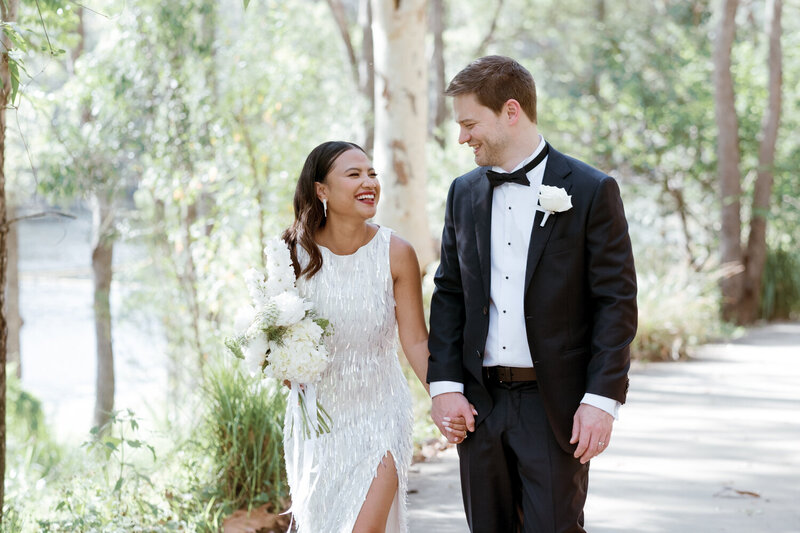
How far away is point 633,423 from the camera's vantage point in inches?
295

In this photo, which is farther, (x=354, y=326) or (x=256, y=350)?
(x=354, y=326)

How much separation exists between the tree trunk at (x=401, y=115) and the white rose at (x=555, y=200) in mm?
4539

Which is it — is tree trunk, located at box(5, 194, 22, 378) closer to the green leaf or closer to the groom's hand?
the green leaf

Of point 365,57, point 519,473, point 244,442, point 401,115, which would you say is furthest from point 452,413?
point 365,57

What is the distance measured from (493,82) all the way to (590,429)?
1.18 m

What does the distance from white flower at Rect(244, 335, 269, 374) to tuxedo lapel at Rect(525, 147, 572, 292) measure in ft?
3.46

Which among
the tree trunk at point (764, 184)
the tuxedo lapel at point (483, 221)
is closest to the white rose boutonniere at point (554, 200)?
the tuxedo lapel at point (483, 221)

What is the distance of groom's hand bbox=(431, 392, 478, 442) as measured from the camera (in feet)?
10.1

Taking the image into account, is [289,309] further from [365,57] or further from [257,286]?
[365,57]

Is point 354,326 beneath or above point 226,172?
beneath

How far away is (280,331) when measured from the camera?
3.40 meters

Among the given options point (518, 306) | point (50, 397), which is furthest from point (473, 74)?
point (50, 397)

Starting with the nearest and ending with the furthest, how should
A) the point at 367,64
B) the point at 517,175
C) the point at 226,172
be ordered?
the point at 517,175, the point at 226,172, the point at 367,64

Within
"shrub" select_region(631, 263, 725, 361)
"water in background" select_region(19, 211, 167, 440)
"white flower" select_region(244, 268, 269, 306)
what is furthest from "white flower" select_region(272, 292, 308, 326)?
"shrub" select_region(631, 263, 725, 361)
